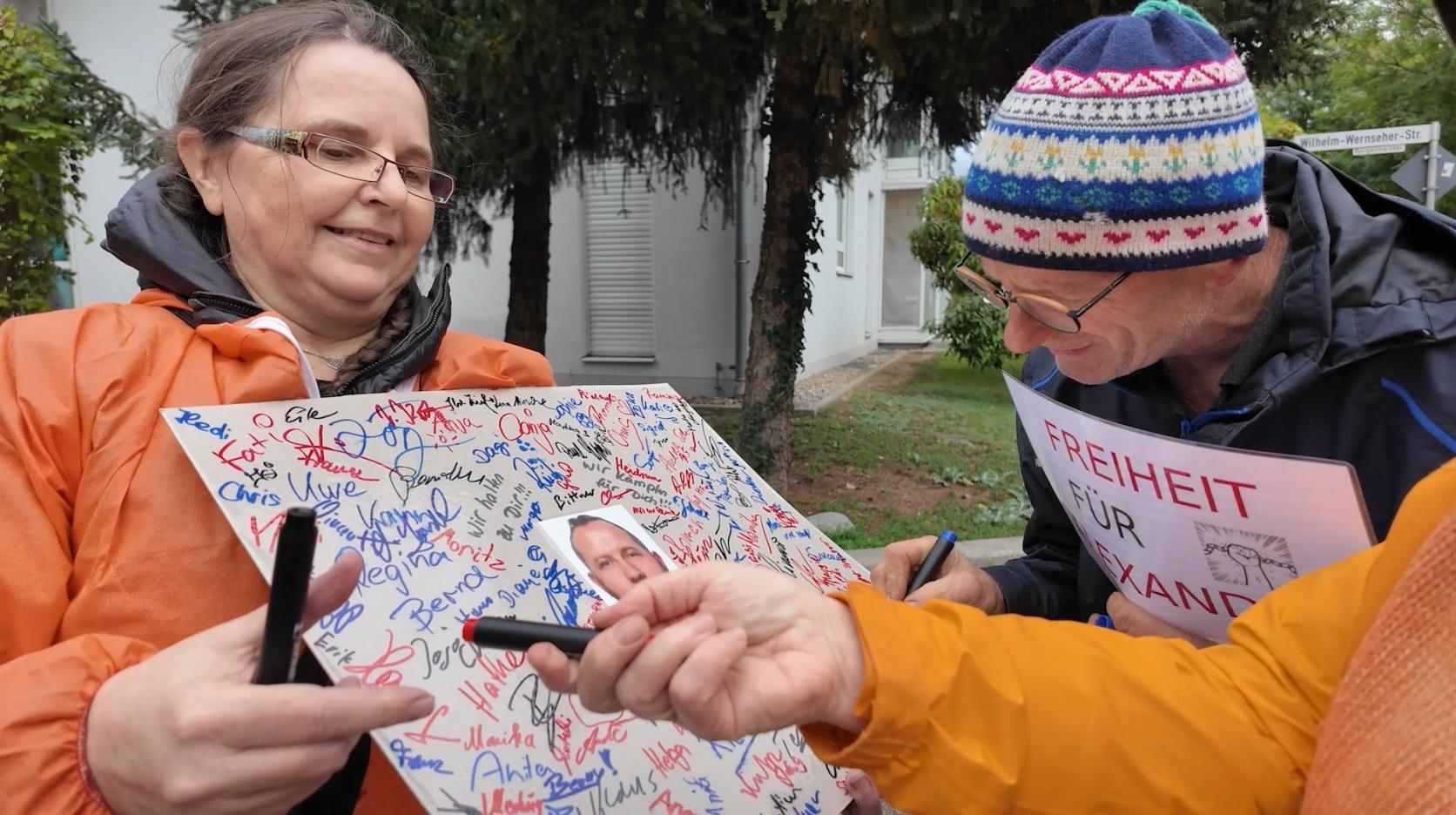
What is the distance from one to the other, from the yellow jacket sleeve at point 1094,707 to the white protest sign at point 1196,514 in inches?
6.8

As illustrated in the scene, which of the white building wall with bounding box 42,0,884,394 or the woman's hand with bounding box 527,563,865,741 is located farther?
the white building wall with bounding box 42,0,884,394

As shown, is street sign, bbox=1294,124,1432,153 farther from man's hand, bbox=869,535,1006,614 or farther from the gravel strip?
man's hand, bbox=869,535,1006,614

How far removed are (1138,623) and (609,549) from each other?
3.12 feet

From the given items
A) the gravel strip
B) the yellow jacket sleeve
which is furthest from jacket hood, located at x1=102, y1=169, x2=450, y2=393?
the gravel strip

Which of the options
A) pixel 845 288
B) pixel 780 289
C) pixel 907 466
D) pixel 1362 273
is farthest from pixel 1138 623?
pixel 845 288

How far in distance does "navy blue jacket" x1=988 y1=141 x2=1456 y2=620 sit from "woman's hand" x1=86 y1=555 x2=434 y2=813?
4.77 feet

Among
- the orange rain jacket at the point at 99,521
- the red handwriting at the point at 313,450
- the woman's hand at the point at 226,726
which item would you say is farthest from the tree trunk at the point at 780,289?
the woman's hand at the point at 226,726

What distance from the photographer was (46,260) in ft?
19.2

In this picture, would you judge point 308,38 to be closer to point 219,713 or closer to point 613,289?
point 219,713

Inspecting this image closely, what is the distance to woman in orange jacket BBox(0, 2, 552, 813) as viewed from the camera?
0.91 m

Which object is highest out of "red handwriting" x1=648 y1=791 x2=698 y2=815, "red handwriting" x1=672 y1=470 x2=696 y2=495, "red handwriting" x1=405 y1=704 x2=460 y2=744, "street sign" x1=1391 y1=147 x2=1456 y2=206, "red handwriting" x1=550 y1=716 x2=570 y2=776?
"street sign" x1=1391 y1=147 x2=1456 y2=206

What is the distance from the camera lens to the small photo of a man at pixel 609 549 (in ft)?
4.35

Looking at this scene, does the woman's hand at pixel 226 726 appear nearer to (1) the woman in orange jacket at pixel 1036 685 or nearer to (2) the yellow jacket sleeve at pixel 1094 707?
(1) the woman in orange jacket at pixel 1036 685

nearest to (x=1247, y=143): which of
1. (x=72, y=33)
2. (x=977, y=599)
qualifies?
(x=977, y=599)
